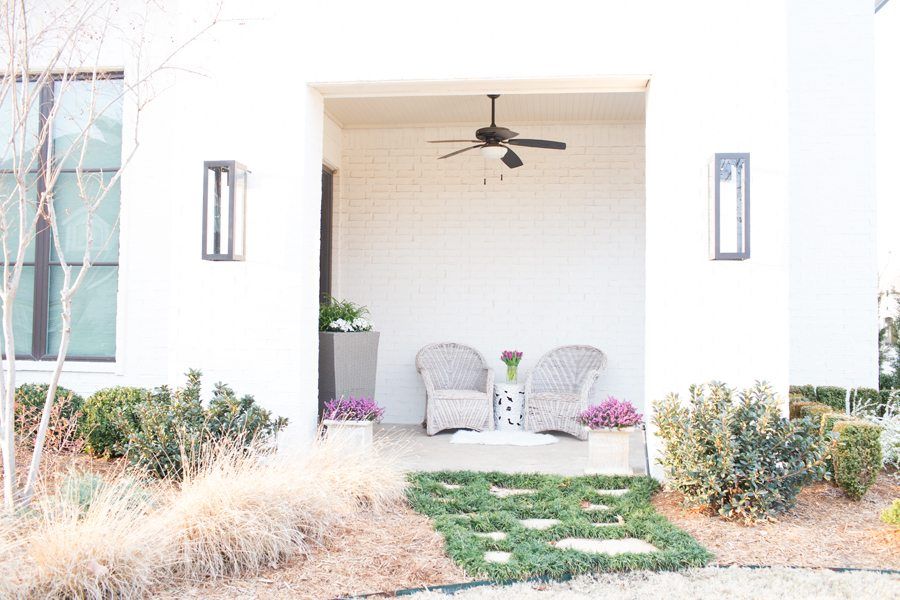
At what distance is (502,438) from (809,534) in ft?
9.57

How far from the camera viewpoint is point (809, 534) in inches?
141

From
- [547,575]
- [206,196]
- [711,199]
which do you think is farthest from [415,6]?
[547,575]

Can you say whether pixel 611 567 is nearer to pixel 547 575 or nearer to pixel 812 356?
pixel 547 575

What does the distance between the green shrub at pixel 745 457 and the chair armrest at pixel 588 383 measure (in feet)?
7.51

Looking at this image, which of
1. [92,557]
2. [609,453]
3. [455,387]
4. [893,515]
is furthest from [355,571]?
[455,387]

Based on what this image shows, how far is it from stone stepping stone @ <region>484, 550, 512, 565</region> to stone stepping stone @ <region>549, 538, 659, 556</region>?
254 millimetres

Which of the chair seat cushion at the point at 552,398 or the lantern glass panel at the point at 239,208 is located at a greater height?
the lantern glass panel at the point at 239,208

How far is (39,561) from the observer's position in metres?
2.71

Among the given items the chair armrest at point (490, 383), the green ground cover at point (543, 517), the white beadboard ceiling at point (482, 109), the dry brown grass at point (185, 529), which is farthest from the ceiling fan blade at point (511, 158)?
the dry brown grass at point (185, 529)

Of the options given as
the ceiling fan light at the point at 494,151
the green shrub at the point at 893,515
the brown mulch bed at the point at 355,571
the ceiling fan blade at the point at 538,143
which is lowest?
the brown mulch bed at the point at 355,571

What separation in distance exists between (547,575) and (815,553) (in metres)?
1.23

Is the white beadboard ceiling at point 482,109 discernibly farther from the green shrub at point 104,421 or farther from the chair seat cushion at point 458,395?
the green shrub at point 104,421

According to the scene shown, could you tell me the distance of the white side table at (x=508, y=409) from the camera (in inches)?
265

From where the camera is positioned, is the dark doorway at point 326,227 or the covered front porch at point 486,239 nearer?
the covered front porch at point 486,239
